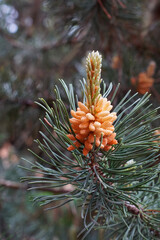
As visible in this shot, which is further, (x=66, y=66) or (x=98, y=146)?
(x=66, y=66)

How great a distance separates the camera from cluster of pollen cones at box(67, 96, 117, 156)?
1.15 feet

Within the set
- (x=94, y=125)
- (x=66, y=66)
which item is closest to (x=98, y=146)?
(x=94, y=125)

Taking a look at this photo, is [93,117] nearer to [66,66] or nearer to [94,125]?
[94,125]

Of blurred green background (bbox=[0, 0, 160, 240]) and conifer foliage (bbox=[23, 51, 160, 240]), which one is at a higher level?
blurred green background (bbox=[0, 0, 160, 240])

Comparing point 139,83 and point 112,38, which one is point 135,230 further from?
point 112,38

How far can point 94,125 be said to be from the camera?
1.14ft

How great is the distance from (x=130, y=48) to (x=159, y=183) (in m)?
0.76

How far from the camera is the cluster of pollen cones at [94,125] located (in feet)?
1.15

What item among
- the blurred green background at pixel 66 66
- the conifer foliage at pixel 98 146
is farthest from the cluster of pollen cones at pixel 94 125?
the blurred green background at pixel 66 66

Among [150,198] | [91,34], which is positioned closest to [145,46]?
[91,34]

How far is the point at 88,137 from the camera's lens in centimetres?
36

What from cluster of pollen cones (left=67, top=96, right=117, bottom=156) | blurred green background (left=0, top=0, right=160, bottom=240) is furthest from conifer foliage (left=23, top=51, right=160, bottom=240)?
blurred green background (left=0, top=0, right=160, bottom=240)

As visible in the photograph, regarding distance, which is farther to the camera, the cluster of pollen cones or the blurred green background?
the blurred green background

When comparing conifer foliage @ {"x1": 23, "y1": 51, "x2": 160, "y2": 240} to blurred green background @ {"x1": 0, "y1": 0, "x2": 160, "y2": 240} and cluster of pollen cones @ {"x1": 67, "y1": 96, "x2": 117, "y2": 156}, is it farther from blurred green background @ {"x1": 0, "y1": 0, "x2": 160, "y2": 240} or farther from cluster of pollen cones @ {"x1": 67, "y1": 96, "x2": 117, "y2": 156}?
blurred green background @ {"x1": 0, "y1": 0, "x2": 160, "y2": 240}
